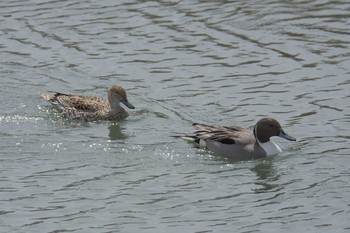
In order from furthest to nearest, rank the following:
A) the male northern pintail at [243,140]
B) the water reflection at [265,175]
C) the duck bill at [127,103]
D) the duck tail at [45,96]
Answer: the duck tail at [45,96], the duck bill at [127,103], the male northern pintail at [243,140], the water reflection at [265,175]

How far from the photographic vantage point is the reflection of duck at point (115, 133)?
663 inches

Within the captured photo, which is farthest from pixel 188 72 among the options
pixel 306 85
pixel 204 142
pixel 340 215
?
pixel 340 215

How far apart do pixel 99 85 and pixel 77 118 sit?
1593 mm

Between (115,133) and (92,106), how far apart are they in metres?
0.93

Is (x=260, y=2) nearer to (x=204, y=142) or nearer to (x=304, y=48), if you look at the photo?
(x=304, y=48)

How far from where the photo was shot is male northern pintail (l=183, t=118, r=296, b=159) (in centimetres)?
1581

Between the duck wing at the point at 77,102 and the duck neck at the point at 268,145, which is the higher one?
the duck wing at the point at 77,102

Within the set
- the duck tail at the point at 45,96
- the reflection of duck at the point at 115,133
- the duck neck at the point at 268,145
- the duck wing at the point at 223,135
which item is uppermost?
the duck tail at the point at 45,96

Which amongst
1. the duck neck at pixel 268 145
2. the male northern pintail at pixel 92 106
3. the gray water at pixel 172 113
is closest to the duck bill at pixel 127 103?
the male northern pintail at pixel 92 106

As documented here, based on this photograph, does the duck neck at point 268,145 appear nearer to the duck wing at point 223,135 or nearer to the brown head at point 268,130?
the brown head at point 268,130

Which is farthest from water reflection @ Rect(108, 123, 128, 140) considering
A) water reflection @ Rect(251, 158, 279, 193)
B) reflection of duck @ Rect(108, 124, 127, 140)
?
water reflection @ Rect(251, 158, 279, 193)

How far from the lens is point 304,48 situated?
20.0 metres

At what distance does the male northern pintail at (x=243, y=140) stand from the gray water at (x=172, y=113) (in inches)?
7.4

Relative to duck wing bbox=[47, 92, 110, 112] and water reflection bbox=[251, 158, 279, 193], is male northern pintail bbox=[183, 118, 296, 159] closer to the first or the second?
water reflection bbox=[251, 158, 279, 193]
